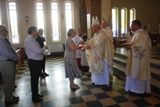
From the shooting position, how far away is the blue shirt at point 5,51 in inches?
116

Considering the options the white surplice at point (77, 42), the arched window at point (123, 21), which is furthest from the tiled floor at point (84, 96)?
the arched window at point (123, 21)

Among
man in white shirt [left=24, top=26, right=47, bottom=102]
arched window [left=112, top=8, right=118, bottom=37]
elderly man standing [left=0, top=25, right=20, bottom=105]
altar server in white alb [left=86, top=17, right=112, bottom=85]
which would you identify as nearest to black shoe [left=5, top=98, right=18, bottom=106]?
elderly man standing [left=0, top=25, right=20, bottom=105]

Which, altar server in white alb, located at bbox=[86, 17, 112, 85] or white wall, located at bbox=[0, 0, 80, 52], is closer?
altar server in white alb, located at bbox=[86, 17, 112, 85]

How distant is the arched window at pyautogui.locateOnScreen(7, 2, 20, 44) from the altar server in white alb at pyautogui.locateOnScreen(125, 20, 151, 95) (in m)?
8.65

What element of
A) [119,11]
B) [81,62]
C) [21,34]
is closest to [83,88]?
[81,62]

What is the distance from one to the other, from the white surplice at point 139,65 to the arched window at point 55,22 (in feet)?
26.3

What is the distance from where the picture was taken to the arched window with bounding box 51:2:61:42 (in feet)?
34.9

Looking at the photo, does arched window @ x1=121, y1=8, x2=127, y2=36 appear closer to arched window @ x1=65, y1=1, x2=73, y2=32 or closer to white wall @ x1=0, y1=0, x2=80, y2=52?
white wall @ x1=0, y1=0, x2=80, y2=52

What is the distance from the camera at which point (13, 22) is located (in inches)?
397

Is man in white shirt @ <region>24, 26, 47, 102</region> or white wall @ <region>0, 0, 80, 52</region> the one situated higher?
white wall @ <region>0, 0, 80, 52</region>

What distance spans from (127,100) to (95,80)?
1148 mm

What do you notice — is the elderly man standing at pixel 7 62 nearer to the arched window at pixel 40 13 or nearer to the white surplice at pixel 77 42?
the white surplice at pixel 77 42

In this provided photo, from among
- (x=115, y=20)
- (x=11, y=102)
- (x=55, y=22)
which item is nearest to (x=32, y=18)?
(x=55, y=22)

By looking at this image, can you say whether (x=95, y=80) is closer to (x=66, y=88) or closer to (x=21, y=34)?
(x=66, y=88)
